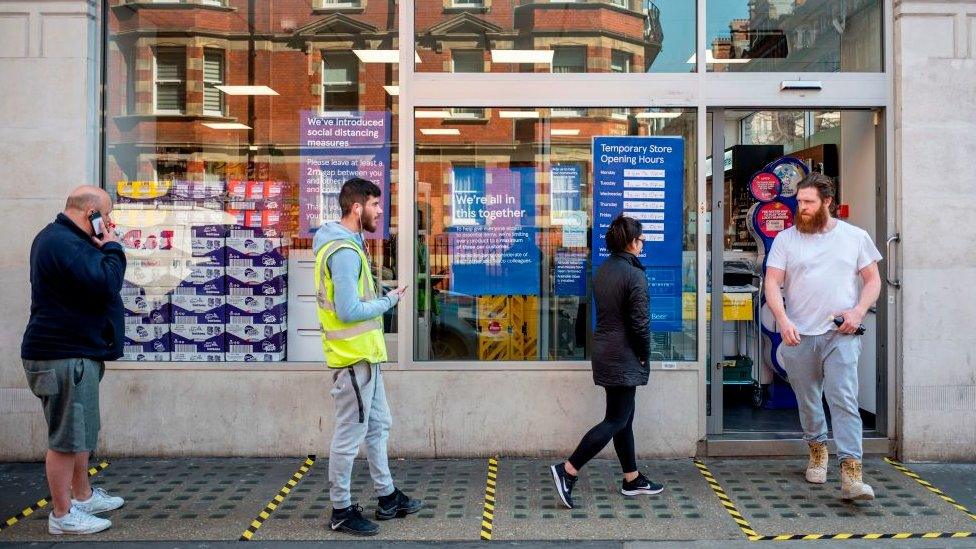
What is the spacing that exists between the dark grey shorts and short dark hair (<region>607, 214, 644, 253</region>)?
3.23 m

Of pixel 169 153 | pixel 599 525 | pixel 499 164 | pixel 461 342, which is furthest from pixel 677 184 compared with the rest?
pixel 169 153

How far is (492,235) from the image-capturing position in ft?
22.5

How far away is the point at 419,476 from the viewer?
20.1 ft

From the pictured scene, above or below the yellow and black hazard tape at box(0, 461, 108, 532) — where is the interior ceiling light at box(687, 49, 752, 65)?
above

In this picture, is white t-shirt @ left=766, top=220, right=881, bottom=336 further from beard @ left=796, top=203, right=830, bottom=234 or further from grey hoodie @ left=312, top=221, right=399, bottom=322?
grey hoodie @ left=312, top=221, right=399, bottom=322

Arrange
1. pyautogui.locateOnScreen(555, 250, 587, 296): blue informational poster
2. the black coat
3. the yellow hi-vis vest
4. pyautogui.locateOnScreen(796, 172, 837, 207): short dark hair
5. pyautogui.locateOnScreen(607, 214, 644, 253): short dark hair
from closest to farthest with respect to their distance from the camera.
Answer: the yellow hi-vis vest
the black coat
pyautogui.locateOnScreen(607, 214, 644, 253): short dark hair
pyautogui.locateOnScreen(796, 172, 837, 207): short dark hair
pyautogui.locateOnScreen(555, 250, 587, 296): blue informational poster

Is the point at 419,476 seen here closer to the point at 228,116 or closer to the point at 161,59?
the point at 228,116

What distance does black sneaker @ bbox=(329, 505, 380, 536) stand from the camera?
4957mm

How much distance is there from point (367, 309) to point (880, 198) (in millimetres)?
4216

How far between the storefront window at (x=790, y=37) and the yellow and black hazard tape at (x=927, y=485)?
2.99 meters

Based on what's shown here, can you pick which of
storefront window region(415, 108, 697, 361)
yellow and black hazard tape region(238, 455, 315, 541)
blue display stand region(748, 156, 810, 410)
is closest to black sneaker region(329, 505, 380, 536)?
yellow and black hazard tape region(238, 455, 315, 541)

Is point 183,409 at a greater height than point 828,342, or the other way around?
point 828,342

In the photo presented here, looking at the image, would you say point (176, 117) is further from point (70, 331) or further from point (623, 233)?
point (623, 233)

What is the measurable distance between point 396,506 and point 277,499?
35.5 inches
